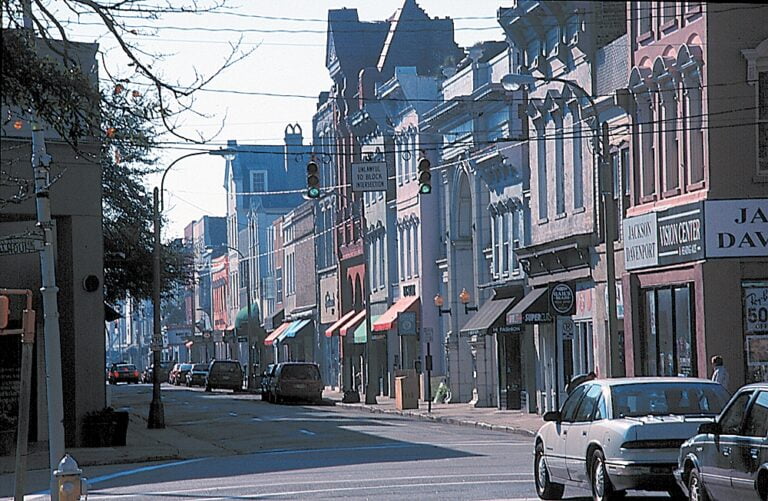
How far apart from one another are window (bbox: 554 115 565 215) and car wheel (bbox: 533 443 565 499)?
2310cm

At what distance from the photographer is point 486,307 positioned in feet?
164

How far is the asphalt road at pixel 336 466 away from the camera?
21.6 meters

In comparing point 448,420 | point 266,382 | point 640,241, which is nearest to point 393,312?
point 266,382

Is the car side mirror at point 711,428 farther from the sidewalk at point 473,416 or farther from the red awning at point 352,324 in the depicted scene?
the red awning at point 352,324

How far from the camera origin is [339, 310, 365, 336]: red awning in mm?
69525

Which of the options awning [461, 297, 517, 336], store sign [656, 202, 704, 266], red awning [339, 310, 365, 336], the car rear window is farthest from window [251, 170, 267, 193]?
store sign [656, 202, 704, 266]

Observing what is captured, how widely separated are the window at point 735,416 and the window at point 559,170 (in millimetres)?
27611

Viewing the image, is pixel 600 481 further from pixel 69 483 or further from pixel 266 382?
pixel 266 382

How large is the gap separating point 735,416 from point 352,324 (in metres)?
55.3

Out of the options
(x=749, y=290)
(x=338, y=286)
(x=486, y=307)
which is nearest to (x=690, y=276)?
(x=749, y=290)

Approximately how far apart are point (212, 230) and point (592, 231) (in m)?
96.2

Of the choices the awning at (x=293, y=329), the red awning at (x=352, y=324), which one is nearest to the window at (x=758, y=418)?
the red awning at (x=352, y=324)

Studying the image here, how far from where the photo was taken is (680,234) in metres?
33.5

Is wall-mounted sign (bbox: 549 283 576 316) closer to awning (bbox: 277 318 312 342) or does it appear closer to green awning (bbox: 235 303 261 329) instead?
awning (bbox: 277 318 312 342)
